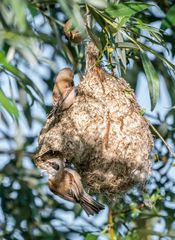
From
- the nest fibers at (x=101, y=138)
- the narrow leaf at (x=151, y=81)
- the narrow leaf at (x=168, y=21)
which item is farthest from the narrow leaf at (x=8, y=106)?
the narrow leaf at (x=168, y=21)

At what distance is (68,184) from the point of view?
394 centimetres

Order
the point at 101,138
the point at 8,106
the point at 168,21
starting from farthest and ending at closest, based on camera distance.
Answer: the point at 168,21, the point at 101,138, the point at 8,106

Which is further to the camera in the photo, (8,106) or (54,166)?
(54,166)

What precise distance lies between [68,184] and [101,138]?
24cm

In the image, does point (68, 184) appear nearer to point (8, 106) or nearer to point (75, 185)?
point (75, 185)

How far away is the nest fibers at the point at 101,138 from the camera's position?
3.88 metres

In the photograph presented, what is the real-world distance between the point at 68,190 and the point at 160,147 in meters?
1.64

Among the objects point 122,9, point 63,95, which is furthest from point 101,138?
point 122,9

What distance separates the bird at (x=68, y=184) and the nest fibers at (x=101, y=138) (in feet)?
0.12

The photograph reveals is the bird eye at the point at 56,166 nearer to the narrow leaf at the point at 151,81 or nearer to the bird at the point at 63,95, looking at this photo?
the bird at the point at 63,95

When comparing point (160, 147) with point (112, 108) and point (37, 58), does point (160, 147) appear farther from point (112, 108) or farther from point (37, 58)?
point (112, 108)

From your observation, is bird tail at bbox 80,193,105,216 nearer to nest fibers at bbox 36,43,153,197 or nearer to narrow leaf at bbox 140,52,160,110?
nest fibers at bbox 36,43,153,197

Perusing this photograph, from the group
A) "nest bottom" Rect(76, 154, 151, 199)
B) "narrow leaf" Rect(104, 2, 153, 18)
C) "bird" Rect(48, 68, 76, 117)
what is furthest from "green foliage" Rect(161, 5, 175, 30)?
"nest bottom" Rect(76, 154, 151, 199)

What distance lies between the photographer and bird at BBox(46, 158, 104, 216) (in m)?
3.93
